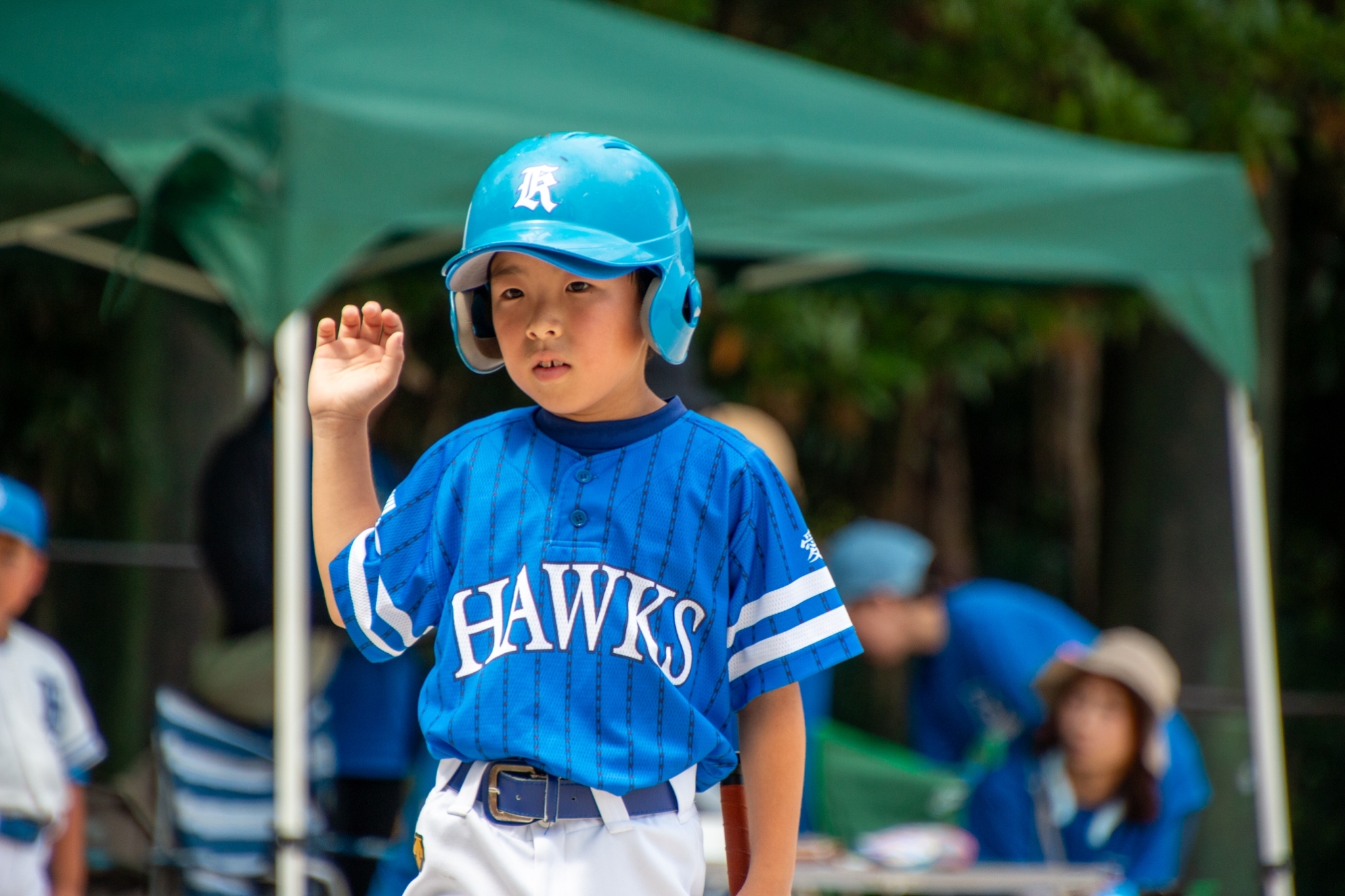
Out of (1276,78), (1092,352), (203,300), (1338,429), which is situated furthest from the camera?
(1338,429)

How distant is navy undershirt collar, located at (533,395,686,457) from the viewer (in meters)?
1.87

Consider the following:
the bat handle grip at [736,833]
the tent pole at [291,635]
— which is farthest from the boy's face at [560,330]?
the tent pole at [291,635]

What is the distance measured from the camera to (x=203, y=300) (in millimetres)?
5535

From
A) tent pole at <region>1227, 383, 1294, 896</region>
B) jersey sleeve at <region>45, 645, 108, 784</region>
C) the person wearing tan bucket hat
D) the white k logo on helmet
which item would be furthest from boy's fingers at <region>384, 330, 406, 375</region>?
tent pole at <region>1227, 383, 1294, 896</region>

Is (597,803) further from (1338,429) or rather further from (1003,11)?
(1338,429)

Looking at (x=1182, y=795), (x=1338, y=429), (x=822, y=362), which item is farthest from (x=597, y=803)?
(x=1338, y=429)

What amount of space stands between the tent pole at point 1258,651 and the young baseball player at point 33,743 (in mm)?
3116

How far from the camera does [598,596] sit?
1795mm

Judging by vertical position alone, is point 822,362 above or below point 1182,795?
above

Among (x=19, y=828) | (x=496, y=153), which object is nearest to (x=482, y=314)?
(x=496, y=153)

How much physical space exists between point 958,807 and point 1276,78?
4.48 m

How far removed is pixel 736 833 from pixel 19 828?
251 centimetres

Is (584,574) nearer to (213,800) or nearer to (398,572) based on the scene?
(398,572)

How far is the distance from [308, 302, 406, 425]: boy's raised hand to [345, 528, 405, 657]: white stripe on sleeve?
0.49 ft
